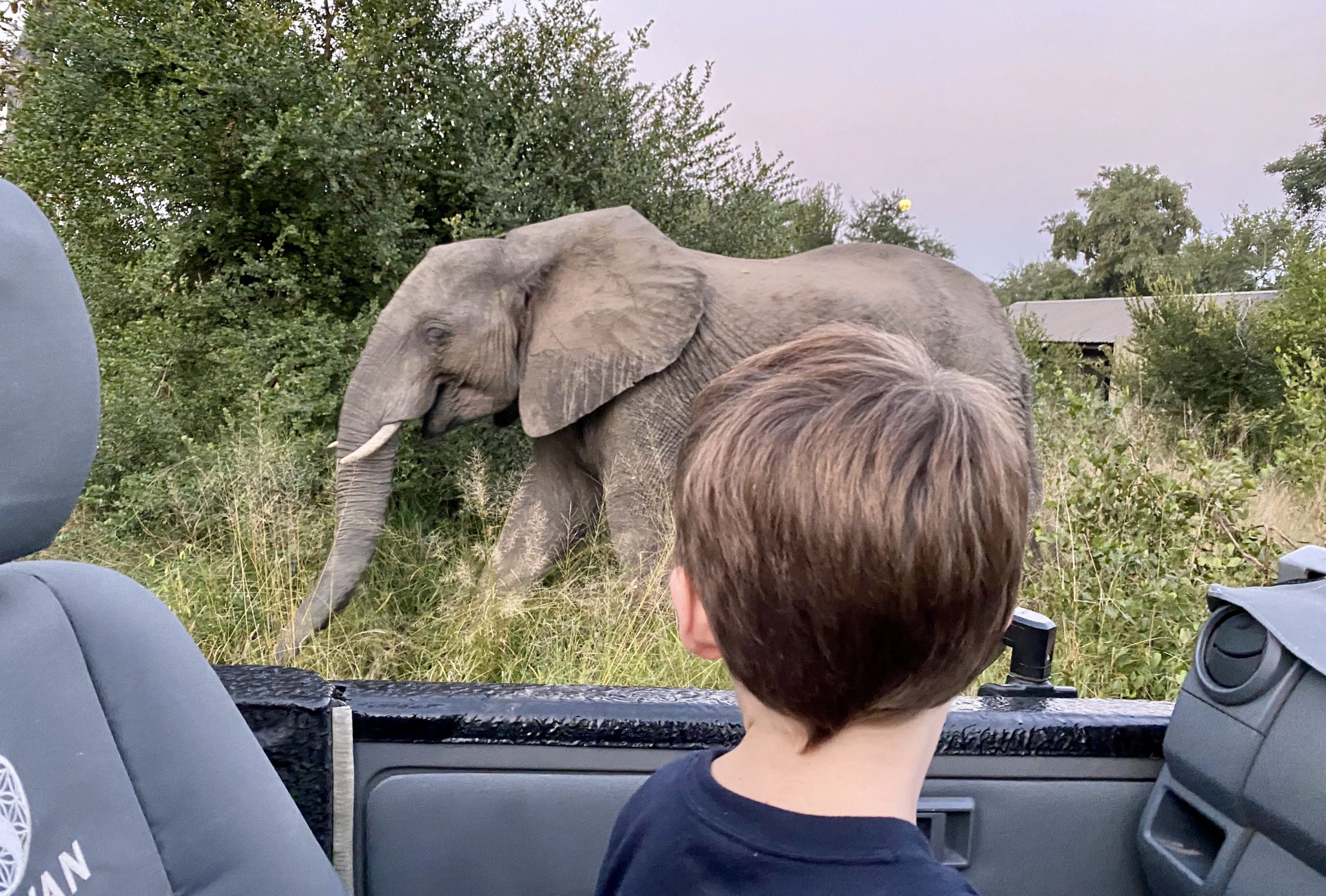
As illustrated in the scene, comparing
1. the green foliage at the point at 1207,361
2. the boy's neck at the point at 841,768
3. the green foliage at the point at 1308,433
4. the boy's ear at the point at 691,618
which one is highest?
the green foliage at the point at 1207,361

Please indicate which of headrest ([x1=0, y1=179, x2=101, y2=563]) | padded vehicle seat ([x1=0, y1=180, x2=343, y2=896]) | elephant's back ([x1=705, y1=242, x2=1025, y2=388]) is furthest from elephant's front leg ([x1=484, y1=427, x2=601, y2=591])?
headrest ([x1=0, y1=179, x2=101, y2=563])

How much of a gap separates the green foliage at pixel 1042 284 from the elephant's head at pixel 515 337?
2561cm

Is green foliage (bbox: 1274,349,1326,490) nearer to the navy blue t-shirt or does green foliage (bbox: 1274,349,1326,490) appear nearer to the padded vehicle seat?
the navy blue t-shirt

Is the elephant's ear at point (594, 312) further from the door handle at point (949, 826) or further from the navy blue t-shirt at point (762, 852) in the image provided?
the navy blue t-shirt at point (762, 852)

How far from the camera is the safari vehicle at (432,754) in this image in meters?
0.82

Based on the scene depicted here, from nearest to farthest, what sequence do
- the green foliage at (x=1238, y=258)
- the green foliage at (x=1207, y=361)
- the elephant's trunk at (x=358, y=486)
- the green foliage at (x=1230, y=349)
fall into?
the elephant's trunk at (x=358, y=486) < the green foliage at (x=1230, y=349) < the green foliage at (x=1207, y=361) < the green foliage at (x=1238, y=258)

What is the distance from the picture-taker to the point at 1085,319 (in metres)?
21.2

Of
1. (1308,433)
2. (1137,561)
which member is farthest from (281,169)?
(1308,433)

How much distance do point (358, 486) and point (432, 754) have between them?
241 cm

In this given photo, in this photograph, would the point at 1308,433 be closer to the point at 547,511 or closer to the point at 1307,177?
the point at 547,511

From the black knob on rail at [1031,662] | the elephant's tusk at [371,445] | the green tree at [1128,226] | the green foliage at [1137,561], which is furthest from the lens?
the green tree at [1128,226]

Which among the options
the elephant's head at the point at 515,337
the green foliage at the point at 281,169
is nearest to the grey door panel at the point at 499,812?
the elephant's head at the point at 515,337

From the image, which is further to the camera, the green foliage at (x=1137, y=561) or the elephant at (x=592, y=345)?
the elephant at (x=592, y=345)

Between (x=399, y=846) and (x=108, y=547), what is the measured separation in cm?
325
